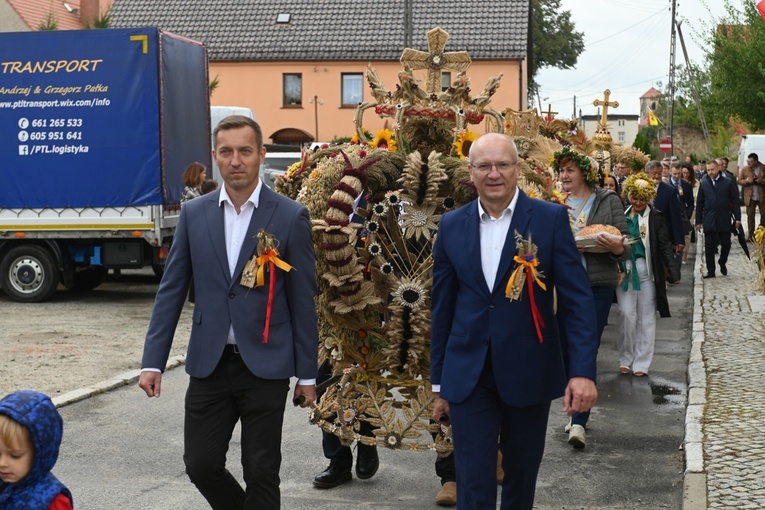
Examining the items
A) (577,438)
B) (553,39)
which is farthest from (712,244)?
(553,39)

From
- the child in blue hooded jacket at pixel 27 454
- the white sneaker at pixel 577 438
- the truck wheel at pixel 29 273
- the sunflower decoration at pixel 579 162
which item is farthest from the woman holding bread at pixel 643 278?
the truck wheel at pixel 29 273

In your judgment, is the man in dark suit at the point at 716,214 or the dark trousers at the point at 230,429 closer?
the dark trousers at the point at 230,429

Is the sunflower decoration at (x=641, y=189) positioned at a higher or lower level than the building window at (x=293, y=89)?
lower

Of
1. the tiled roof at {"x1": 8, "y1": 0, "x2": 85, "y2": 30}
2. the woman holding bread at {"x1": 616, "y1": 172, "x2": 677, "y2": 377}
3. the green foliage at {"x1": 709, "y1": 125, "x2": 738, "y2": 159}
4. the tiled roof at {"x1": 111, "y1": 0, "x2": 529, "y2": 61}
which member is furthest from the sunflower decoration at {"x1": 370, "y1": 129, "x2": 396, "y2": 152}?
the green foliage at {"x1": 709, "y1": 125, "x2": 738, "y2": 159}

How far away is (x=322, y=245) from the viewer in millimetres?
6477

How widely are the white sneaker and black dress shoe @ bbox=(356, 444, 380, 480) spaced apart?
1512 millimetres

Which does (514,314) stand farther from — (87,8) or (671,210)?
(87,8)

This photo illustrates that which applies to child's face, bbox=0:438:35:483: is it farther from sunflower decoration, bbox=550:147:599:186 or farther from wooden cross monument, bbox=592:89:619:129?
wooden cross monument, bbox=592:89:619:129

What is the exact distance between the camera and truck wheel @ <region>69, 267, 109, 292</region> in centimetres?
1833

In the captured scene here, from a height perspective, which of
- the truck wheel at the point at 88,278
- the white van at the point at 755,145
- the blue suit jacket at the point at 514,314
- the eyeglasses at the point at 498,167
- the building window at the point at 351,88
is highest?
the building window at the point at 351,88

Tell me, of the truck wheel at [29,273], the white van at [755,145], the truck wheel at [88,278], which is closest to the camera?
the truck wheel at [29,273]

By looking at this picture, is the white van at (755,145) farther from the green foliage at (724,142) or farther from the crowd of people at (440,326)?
the crowd of people at (440,326)

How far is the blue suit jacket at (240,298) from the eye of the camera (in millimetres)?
4898

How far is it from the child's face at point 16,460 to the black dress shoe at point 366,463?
11.9ft
